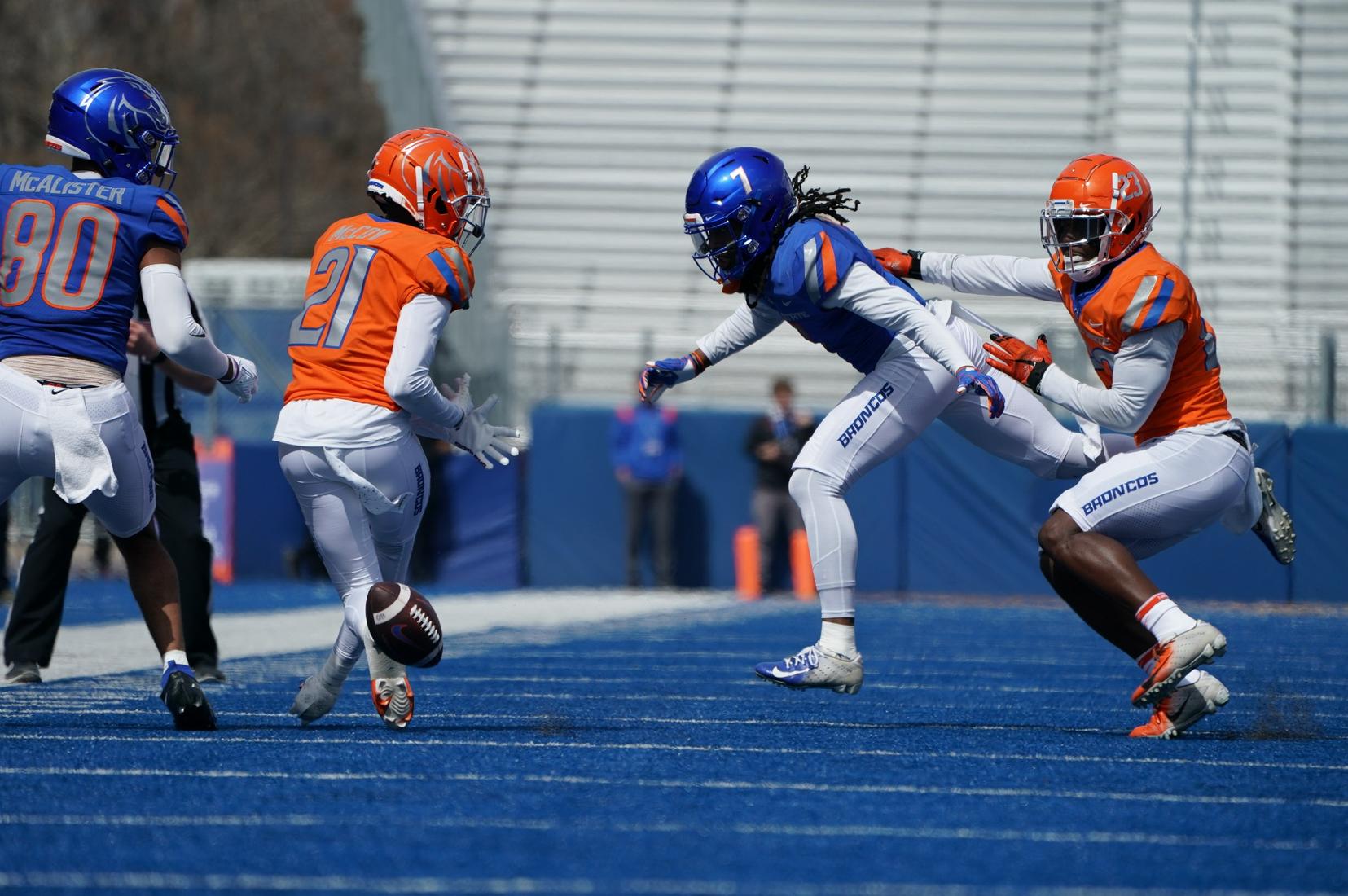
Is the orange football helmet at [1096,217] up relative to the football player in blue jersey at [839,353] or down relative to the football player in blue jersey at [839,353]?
up

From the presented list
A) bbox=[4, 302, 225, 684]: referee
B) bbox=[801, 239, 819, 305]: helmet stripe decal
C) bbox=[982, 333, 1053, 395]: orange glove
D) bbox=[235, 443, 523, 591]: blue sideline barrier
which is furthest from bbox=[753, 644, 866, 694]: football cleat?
bbox=[235, 443, 523, 591]: blue sideline barrier

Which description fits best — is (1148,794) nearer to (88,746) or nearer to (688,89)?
(88,746)

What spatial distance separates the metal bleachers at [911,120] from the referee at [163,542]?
8.82 m

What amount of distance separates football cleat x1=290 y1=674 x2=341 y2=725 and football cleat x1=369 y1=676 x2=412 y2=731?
189mm

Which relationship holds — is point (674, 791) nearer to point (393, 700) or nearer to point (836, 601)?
point (393, 700)

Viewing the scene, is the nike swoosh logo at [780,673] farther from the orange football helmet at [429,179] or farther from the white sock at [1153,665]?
the orange football helmet at [429,179]

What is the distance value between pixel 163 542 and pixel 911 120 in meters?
12.6

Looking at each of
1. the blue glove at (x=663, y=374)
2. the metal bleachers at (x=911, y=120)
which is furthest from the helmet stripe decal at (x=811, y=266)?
the metal bleachers at (x=911, y=120)

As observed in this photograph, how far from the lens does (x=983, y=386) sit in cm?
505

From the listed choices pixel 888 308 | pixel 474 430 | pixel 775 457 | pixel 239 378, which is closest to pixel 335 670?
pixel 474 430

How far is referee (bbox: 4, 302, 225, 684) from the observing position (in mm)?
6688

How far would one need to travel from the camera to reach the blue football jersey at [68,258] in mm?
4840

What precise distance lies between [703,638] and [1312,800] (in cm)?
504

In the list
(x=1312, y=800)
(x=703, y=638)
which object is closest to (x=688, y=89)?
(x=703, y=638)
